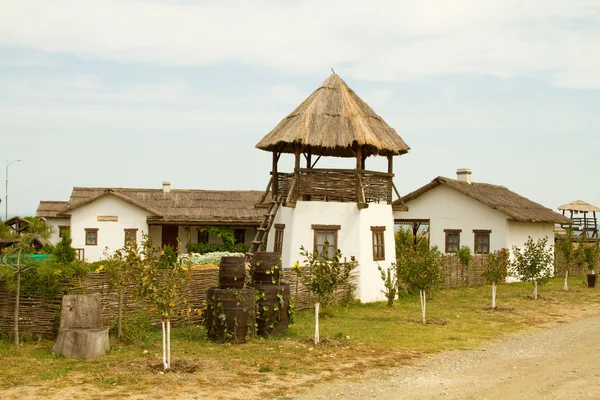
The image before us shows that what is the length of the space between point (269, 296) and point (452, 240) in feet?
63.8

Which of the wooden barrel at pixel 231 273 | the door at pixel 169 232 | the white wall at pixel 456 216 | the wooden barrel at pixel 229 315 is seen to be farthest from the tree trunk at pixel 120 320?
the door at pixel 169 232

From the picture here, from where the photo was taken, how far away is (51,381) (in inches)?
419

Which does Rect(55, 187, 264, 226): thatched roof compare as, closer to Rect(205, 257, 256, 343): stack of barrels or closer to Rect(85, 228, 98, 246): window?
Rect(85, 228, 98, 246): window

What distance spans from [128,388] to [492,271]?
1335 cm

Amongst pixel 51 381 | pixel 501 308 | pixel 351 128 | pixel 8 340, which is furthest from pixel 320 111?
pixel 51 381

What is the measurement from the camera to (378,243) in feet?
72.8

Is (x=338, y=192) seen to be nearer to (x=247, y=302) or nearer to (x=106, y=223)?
(x=247, y=302)

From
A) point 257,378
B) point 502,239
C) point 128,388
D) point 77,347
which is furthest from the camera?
point 502,239

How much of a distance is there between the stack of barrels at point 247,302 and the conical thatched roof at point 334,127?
6.31 m

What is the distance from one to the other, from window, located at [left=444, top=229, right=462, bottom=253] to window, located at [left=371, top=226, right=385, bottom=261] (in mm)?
11071

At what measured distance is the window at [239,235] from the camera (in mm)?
36325

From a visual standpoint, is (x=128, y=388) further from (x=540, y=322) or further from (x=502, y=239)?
(x=502, y=239)

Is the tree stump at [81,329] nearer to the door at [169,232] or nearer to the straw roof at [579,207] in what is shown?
the door at [169,232]

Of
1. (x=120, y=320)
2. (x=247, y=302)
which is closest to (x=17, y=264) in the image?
(x=120, y=320)
